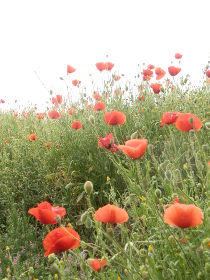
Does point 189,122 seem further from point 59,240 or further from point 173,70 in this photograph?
point 173,70

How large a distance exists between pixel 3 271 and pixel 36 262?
0.73 ft

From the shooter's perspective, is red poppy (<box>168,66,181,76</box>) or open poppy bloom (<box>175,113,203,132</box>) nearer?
open poppy bloom (<box>175,113,203,132</box>)

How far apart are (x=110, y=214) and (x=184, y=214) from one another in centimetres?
27

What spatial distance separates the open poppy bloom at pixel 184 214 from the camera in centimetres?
122

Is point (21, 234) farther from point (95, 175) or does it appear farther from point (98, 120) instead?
point (98, 120)

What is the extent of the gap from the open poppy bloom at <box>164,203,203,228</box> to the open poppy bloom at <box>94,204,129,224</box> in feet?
0.68

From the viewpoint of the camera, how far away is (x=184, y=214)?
122 centimetres

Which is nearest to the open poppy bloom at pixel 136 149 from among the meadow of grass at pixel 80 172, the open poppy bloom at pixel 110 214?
the open poppy bloom at pixel 110 214

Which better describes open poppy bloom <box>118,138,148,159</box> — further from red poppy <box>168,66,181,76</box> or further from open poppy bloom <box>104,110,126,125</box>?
red poppy <box>168,66,181,76</box>

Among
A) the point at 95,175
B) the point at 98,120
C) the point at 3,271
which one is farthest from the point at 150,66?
the point at 3,271

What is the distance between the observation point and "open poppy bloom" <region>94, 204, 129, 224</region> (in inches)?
54.5

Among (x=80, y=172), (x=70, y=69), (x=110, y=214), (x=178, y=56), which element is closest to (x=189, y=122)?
(x=110, y=214)

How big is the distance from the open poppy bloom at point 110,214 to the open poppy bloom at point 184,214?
0.68 feet

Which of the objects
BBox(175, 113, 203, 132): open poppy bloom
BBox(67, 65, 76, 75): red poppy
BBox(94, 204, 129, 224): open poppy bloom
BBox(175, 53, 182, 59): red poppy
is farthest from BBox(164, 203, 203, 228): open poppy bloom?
BBox(175, 53, 182, 59): red poppy
